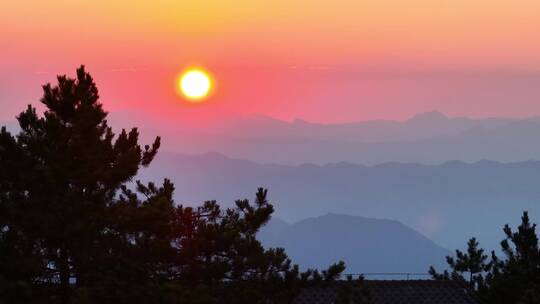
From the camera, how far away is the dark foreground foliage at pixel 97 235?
29.9m

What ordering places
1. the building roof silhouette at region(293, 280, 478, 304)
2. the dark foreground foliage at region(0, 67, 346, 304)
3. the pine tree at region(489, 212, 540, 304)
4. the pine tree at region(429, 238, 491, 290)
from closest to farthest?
the dark foreground foliage at region(0, 67, 346, 304) → the pine tree at region(489, 212, 540, 304) → the building roof silhouette at region(293, 280, 478, 304) → the pine tree at region(429, 238, 491, 290)

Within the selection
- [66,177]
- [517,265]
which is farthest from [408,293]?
[66,177]

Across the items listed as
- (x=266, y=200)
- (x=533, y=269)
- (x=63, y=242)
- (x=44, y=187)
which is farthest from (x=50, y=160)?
(x=533, y=269)

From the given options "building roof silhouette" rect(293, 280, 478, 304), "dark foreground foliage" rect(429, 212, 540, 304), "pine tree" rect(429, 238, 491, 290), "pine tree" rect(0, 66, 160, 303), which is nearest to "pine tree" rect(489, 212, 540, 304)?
"dark foreground foliage" rect(429, 212, 540, 304)

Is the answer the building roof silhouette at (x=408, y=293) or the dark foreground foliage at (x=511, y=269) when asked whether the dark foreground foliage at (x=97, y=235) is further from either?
the dark foreground foliage at (x=511, y=269)

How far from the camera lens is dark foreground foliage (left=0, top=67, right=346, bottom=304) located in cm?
2992

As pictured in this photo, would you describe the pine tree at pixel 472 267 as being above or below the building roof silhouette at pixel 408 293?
above

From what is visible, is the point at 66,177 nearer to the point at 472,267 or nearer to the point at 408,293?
the point at 408,293

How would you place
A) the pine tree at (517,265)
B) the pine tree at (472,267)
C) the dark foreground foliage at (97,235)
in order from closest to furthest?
the dark foreground foliage at (97,235), the pine tree at (517,265), the pine tree at (472,267)

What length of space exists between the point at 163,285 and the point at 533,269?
56.6 ft

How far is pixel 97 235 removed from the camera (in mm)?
31000

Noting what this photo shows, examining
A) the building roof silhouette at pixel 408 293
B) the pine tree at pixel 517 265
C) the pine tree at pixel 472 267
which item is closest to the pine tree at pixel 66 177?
the building roof silhouette at pixel 408 293

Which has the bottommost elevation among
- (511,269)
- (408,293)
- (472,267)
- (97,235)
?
(97,235)

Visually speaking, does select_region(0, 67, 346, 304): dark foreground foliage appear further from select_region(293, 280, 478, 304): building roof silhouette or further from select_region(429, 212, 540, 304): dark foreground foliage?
select_region(429, 212, 540, 304): dark foreground foliage
